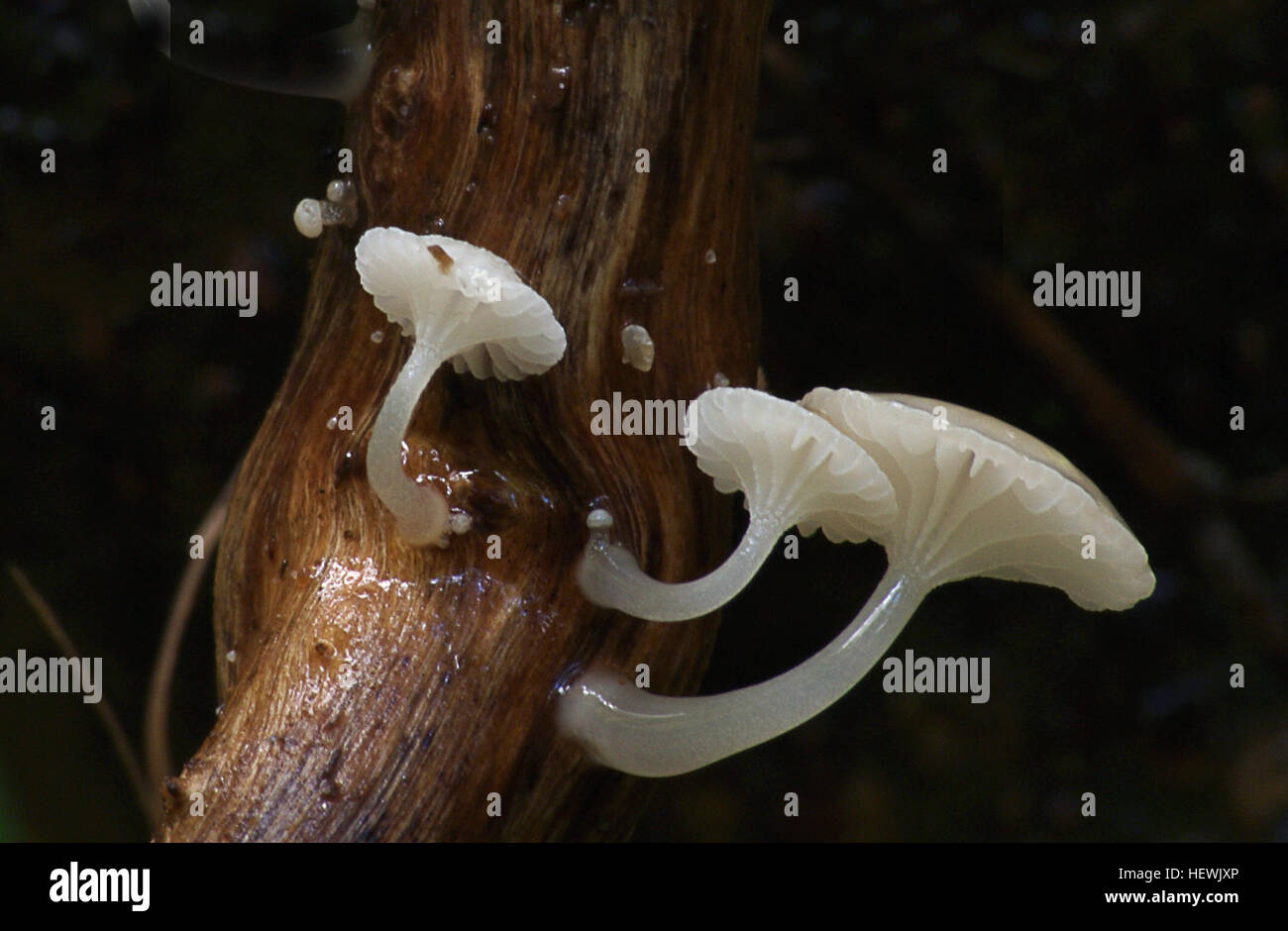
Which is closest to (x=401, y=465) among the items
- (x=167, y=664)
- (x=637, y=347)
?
(x=637, y=347)

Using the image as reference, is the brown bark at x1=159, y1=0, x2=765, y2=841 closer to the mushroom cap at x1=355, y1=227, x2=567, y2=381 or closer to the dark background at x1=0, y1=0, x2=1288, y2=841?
the mushroom cap at x1=355, y1=227, x2=567, y2=381

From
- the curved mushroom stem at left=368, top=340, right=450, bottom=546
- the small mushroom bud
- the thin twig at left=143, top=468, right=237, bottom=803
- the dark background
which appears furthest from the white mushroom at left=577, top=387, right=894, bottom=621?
the thin twig at left=143, top=468, right=237, bottom=803

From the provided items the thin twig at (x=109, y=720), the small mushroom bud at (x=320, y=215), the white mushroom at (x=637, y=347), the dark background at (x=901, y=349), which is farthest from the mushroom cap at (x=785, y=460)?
the thin twig at (x=109, y=720)

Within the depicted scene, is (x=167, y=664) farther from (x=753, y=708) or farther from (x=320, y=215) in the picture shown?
(x=753, y=708)

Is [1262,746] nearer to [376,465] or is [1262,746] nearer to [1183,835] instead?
[1183,835]

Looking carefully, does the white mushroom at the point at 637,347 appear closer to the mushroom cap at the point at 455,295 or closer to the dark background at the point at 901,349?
the mushroom cap at the point at 455,295

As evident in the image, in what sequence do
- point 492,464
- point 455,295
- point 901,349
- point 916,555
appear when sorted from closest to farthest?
point 455,295 → point 916,555 → point 492,464 → point 901,349
